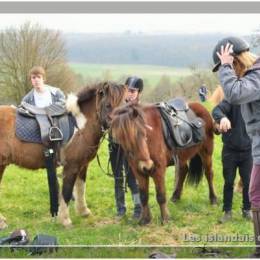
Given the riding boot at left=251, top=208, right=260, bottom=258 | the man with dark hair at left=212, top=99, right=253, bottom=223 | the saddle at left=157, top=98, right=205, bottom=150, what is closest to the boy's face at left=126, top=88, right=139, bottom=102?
the saddle at left=157, top=98, right=205, bottom=150

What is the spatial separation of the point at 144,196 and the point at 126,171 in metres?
0.59

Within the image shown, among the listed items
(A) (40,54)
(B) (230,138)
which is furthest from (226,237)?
(A) (40,54)

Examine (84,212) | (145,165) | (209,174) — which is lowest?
(84,212)

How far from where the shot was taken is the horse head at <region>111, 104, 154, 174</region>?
527cm

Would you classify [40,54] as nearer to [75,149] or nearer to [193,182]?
[75,149]

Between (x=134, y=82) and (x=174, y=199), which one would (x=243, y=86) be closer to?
(x=134, y=82)

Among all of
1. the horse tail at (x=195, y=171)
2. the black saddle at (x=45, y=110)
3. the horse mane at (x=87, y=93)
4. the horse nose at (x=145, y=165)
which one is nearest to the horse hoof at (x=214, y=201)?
the horse tail at (x=195, y=171)

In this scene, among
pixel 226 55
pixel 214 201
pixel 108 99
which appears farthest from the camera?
pixel 214 201

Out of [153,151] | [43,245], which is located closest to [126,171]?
[153,151]

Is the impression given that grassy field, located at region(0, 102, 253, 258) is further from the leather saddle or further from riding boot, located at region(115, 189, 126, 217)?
the leather saddle

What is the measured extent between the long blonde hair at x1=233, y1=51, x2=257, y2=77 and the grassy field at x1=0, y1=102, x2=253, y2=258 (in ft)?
5.63

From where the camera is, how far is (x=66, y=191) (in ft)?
19.8

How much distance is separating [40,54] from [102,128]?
4.86 ft

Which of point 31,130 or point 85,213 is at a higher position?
Result: point 31,130
